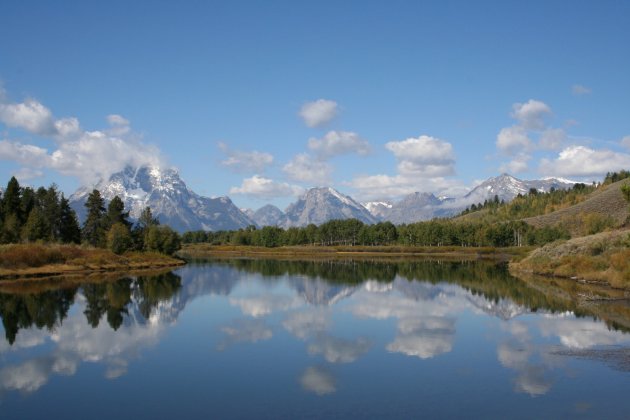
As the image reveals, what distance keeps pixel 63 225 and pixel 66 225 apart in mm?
711

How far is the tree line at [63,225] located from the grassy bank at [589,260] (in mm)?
77175

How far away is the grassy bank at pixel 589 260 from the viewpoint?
65312 millimetres

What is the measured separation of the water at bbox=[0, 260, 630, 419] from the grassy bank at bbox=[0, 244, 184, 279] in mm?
23465

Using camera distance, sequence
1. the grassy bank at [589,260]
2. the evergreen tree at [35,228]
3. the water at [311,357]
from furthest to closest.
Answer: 1. the evergreen tree at [35,228]
2. the grassy bank at [589,260]
3. the water at [311,357]

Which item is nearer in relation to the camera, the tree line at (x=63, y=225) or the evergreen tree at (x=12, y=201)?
the tree line at (x=63, y=225)

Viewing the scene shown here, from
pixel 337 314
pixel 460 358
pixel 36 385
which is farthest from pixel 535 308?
pixel 36 385

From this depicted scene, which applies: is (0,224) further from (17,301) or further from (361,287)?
(361,287)

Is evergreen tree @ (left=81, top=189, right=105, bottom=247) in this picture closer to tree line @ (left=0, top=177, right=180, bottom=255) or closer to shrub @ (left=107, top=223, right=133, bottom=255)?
tree line @ (left=0, top=177, right=180, bottom=255)

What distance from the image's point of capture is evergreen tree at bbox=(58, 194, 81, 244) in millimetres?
114188

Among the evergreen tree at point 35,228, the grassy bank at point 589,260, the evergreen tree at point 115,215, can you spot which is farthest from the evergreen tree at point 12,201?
the grassy bank at point 589,260

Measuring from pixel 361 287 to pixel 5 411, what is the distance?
56361 millimetres

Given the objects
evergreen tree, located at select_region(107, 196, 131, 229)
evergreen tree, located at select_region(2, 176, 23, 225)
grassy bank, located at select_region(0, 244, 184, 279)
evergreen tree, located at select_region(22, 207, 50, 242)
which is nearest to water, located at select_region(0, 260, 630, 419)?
grassy bank, located at select_region(0, 244, 184, 279)

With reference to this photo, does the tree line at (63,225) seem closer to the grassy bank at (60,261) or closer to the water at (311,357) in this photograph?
the grassy bank at (60,261)

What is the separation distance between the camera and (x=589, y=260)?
7688 cm
